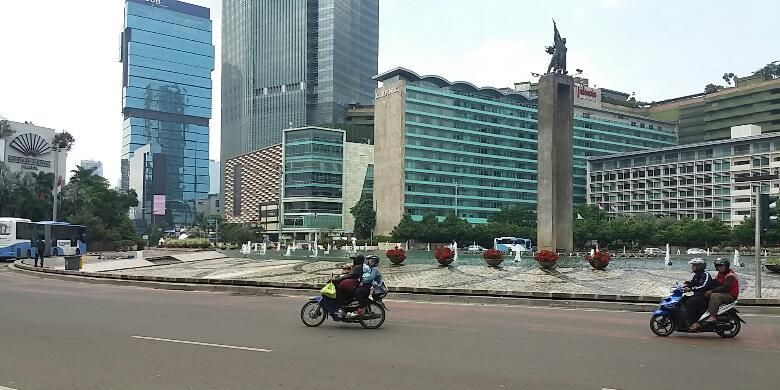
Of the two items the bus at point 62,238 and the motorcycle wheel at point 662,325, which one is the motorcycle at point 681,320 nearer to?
the motorcycle wheel at point 662,325

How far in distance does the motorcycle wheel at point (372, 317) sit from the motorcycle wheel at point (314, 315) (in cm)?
78

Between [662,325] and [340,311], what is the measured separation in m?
5.95

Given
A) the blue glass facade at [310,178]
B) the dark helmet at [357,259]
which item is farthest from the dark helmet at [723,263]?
the blue glass facade at [310,178]

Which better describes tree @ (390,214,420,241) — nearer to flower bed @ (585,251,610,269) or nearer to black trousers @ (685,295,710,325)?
flower bed @ (585,251,610,269)

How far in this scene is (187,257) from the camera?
4281 centimetres

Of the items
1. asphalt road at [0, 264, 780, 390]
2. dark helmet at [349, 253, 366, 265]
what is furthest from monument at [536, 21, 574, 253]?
dark helmet at [349, 253, 366, 265]

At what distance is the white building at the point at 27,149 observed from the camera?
277 ft

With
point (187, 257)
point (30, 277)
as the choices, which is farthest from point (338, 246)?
point (30, 277)

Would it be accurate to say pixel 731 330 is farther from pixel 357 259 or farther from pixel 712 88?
pixel 712 88

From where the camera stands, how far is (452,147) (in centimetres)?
13212

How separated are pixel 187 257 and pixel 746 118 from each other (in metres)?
132

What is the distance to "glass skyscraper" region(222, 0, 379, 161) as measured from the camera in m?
172

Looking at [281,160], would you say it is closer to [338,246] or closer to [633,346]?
[338,246]

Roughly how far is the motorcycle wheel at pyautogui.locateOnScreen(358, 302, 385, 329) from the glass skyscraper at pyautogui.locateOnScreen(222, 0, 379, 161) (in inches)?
6088
